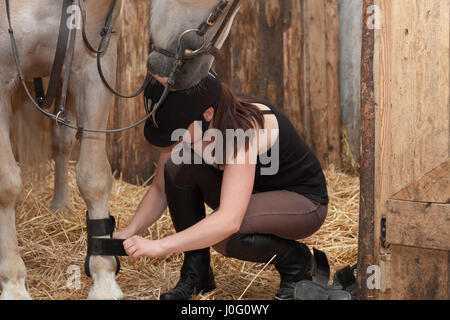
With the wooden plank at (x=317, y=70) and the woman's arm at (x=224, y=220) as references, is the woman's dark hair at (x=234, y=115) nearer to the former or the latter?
the woman's arm at (x=224, y=220)

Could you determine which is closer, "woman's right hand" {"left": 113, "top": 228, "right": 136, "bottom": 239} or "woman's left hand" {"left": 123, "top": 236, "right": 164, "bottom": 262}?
"woman's left hand" {"left": 123, "top": 236, "right": 164, "bottom": 262}

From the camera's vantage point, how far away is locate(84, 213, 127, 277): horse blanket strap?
241cm

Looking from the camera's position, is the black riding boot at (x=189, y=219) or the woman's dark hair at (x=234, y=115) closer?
the woman's dark hair at (x=234, y=115)

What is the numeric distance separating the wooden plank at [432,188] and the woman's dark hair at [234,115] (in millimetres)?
611

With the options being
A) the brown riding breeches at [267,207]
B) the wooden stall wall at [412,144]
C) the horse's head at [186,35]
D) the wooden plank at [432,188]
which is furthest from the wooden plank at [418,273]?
the horse's head at [186,35]

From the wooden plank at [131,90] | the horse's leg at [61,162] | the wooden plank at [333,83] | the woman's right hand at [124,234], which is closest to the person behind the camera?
the woman's right hand at [124,234]

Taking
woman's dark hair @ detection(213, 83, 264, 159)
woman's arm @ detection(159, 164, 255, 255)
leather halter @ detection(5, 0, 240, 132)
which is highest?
leather halter @ detection(5, 0, 240, 132)

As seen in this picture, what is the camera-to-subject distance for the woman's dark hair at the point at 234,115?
223cm

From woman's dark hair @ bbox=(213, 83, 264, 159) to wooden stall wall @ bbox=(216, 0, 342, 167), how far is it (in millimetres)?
2243

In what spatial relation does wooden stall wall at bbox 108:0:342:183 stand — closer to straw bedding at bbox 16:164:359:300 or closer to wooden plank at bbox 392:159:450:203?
straw bedding at bbox 16:164:359:300

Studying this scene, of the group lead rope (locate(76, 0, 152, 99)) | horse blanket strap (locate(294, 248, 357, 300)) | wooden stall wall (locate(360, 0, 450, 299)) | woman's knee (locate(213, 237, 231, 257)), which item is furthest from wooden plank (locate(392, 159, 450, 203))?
lead rope (locate(76, 0, 152, 99))

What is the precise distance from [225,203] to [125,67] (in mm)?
2509

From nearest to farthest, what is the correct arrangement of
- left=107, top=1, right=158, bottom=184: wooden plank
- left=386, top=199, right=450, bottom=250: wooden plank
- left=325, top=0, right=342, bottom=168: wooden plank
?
left=386, top=199, right=450, bottom=250: wooden plank → left=107, top=1, right=158, bottom=184: wooden plank → left=325, top=0, right=342, bottom=168: wooden plank

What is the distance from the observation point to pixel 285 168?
2502 mm
